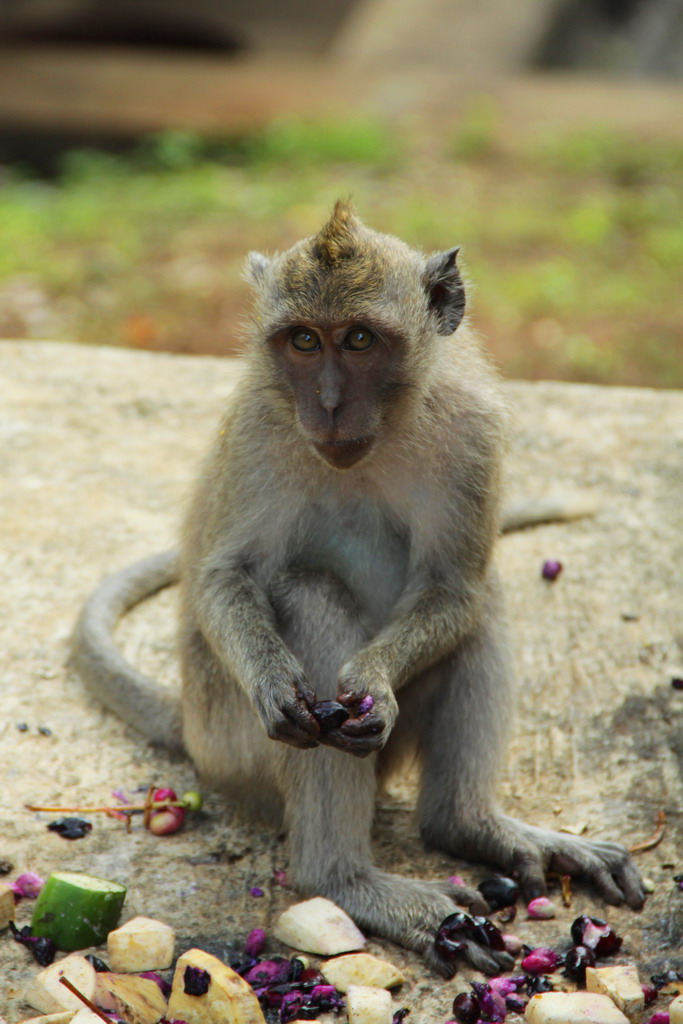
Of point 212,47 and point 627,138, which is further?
point 212,47

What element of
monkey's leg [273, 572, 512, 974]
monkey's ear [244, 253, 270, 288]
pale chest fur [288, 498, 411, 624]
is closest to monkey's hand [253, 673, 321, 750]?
monkey's leg [273, 572, 512, 974]

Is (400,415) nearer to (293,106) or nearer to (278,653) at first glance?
(278,653)

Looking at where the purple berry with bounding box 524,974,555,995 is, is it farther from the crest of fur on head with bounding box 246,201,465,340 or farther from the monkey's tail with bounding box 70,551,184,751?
the crest of fur on head with bounding box 246,201,465,340

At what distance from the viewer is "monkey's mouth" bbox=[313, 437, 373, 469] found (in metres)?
3.39

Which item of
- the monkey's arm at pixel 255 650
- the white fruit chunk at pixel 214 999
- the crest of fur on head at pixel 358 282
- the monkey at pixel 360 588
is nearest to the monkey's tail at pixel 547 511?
the monkey at pixel 360 588

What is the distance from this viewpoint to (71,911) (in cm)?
336

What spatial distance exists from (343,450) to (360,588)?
0.55 meters

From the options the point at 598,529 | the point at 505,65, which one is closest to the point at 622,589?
the point at 598,529

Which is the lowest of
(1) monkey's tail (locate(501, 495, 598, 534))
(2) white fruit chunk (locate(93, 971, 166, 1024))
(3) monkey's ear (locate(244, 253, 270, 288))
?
(2) white fruit chunk (locate(93, 971, 166, 1024))

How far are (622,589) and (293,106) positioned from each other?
8180 mm

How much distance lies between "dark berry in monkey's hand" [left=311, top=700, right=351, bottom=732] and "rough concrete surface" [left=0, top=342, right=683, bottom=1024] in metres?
0.61

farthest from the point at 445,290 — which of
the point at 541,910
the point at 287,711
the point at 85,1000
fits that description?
the point at 85,1000

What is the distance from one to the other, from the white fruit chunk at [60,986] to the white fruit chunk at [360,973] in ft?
1.96

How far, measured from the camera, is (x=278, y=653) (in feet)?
11.6
